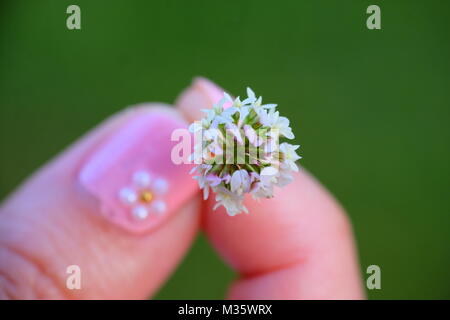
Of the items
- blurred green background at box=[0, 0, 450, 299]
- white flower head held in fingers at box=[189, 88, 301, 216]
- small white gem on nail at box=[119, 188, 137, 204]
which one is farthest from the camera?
blurred green background at box=[0, 0, 450, 299]

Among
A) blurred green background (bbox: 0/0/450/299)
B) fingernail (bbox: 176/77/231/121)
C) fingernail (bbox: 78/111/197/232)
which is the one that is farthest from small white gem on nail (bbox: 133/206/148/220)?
blurred green background (bbox: 0/0/450/299)

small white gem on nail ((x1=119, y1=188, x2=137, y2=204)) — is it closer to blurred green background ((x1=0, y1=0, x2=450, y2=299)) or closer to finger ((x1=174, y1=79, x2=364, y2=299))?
finger ((x1=174, y1=79, x2=364, y2=299))

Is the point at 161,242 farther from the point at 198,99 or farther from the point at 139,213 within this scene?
the point at 198,99

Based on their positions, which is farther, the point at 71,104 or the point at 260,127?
the point at 71,104

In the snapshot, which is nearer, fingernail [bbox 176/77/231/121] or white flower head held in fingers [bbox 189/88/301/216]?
white flower head held in fingers [bbox 189/88/301/216]

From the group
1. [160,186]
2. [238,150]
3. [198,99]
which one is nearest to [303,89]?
[198,99]

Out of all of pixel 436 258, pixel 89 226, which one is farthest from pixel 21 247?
pixel 436 258

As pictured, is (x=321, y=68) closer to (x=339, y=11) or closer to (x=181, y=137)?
(x=339, y=11)
